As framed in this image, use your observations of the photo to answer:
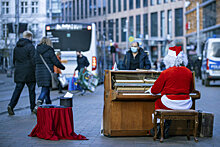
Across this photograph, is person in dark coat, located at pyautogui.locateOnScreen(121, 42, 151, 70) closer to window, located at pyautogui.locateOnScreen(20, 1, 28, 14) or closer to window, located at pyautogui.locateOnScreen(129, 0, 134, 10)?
window, located at pyautogui.locateOnScreen(20, 1, 28, 14)

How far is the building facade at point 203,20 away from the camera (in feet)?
163

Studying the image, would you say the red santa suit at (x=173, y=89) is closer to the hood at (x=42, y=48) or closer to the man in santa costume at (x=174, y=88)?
the man in santa costume at (x=174, y=88)

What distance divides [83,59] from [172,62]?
39.5 ft

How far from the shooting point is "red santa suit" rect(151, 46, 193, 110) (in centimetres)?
688

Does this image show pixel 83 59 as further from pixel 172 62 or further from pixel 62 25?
pixel 172 62

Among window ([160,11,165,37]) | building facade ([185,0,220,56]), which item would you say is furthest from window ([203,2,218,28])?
window ([160,11,165,37])

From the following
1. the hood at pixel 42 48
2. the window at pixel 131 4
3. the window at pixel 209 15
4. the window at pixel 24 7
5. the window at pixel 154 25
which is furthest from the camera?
the window at pixel 131 4

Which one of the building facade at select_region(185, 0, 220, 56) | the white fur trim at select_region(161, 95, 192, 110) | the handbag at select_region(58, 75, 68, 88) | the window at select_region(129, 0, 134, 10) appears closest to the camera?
the white fur trim at select_region(161, 95, 192, 110)

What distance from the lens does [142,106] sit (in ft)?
24.3

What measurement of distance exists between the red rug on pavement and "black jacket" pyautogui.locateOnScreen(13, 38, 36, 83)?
3429 mm

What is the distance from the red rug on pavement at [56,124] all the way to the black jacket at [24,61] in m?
3.43

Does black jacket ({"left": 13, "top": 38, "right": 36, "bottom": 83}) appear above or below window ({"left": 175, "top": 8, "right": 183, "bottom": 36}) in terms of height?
below

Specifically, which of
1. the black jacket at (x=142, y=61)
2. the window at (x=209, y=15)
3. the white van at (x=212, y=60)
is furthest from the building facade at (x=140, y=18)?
the black jacket at (x=142, y=61)

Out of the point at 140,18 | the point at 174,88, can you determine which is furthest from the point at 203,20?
the point at 174,88
